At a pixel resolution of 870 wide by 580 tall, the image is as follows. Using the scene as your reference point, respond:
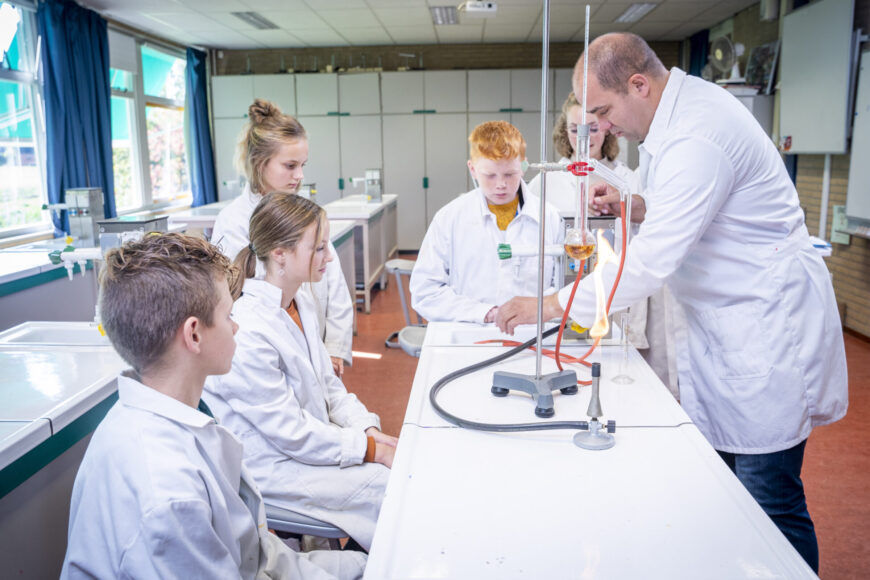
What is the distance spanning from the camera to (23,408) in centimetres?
116

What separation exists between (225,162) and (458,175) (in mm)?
2897

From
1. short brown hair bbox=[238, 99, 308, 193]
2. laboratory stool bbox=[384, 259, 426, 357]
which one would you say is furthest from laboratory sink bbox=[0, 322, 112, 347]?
laboratory stool bbox=[384, 259, 426, 357]

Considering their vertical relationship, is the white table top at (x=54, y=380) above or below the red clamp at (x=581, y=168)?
below

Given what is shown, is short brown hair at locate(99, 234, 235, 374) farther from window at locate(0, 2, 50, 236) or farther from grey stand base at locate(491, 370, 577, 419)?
window at locate(0, 2, 50, 236)

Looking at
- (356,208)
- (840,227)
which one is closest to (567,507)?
(840,227)

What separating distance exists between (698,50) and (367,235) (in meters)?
4.96

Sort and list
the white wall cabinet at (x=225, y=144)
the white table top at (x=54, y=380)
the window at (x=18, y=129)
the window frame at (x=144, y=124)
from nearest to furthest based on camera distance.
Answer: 1. the white table top at (x=54, y=380)
2. the window at (x=18, y=129)
3. the window frame at (x=144, y=124)
4. the white wall cabinet at (x=225, y=144)

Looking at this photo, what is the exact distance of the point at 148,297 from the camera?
0.93 metres

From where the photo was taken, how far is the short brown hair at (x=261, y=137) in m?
2.09

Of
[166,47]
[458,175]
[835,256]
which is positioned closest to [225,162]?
[166,47]

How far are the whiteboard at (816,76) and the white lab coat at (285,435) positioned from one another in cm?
408

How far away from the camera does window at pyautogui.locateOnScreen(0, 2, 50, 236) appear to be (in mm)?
4805

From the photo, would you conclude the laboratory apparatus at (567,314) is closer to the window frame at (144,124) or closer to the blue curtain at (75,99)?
the blue curtain at (75,99)

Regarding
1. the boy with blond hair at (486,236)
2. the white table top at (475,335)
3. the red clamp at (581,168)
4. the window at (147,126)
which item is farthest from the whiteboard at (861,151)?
the window at (147,126)
